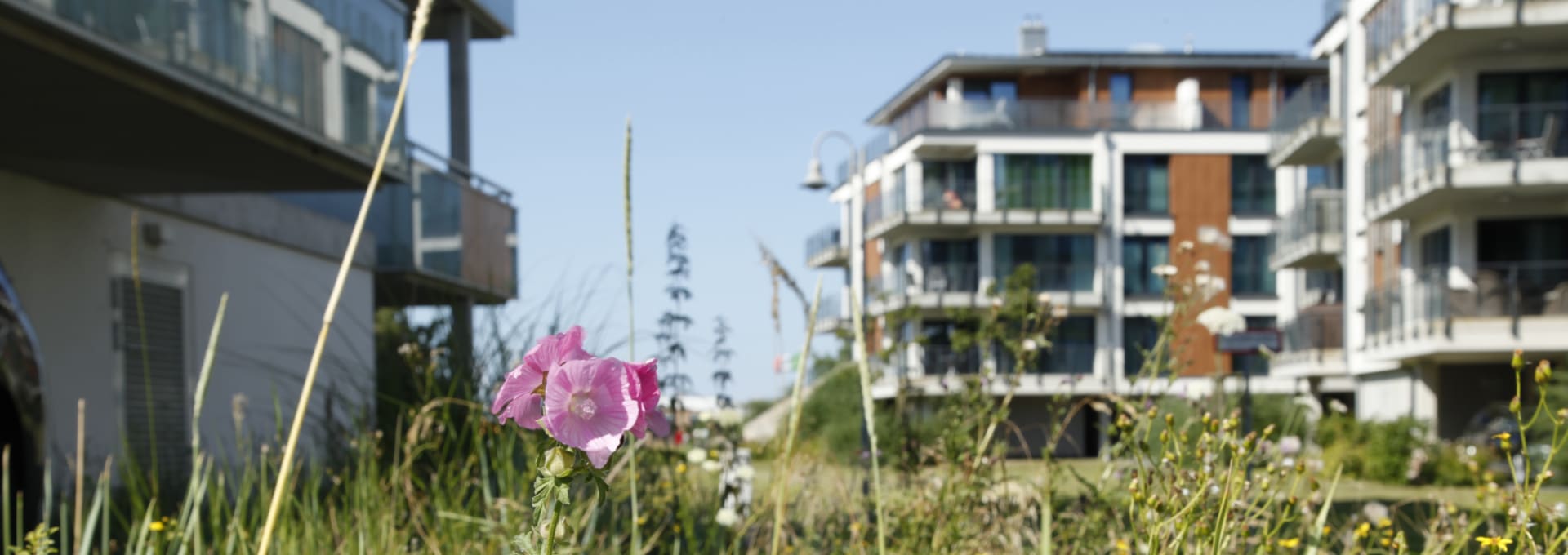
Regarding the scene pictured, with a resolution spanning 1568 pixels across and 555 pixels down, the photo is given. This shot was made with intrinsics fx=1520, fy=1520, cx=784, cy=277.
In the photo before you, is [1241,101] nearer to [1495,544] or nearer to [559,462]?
[1495,544]

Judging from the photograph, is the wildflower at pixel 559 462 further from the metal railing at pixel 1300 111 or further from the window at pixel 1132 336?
the window at pixel 1132 336

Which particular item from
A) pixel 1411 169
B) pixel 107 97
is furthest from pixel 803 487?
pixel 1411 169

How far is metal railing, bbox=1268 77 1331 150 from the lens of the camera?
84.0 feet

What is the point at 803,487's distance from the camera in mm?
4484

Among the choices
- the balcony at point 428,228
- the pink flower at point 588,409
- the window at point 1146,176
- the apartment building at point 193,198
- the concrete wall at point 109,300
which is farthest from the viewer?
the window at point 1146,176

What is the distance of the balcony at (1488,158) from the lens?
18562 millimetres

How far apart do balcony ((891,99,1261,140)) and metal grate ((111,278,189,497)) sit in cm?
2637

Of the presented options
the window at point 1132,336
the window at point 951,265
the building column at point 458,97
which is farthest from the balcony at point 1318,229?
A: the building column at point 458,97

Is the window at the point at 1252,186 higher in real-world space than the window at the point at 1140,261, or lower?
higher

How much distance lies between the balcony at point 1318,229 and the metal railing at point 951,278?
33.9 ft

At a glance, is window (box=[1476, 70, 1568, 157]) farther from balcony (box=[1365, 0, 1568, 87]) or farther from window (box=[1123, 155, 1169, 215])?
window (box=[1123, 155, 1169, 215])

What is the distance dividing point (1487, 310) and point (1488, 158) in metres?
1.99

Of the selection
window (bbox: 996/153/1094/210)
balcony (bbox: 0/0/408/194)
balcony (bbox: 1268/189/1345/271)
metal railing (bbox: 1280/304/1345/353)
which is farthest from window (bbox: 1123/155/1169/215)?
balcony (bbox: 0/0/408/194)

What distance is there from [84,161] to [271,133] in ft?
4.03
